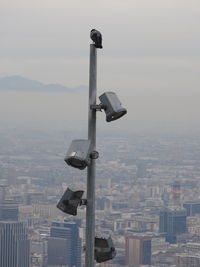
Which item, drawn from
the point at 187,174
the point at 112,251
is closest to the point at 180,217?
the point at 187,174

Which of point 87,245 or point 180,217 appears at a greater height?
point 87,245

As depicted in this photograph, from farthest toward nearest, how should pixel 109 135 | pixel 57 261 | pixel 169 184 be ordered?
pixel 169 184, pixel 57 261, pixel 109 135

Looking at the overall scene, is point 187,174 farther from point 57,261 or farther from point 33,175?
point 57,261

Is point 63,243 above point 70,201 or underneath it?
underneath

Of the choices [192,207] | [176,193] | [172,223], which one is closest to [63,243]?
[172,223]

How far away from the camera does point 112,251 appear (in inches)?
139

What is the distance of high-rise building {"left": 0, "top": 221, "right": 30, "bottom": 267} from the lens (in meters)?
46.6

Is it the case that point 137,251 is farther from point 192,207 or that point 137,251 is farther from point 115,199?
point 192,207

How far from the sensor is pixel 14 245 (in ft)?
160

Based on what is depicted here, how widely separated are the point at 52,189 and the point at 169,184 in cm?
1334

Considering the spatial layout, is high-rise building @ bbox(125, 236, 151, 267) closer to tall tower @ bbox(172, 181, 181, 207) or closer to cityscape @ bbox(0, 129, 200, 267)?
cityscape @ bbox(0, 129, 200, 267)

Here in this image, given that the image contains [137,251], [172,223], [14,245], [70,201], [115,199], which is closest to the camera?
[70,201]

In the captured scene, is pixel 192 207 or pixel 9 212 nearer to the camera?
pixel 9 212

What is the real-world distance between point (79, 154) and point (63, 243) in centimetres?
4589
